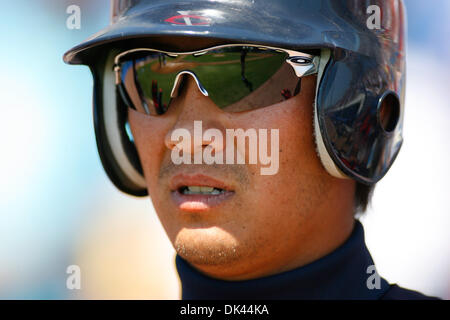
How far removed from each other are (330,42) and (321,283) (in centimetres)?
68

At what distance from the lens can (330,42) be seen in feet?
4.71

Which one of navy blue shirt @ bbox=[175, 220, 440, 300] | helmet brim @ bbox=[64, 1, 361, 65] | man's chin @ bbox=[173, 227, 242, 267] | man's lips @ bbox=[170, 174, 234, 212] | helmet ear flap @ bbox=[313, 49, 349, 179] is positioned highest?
helmet brim @ bbox=[64, 1, 361, 65]

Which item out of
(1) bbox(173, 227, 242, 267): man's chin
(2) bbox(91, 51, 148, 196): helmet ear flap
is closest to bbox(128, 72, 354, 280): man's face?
(1) bbox(173, 227, 242, 267): man's chin

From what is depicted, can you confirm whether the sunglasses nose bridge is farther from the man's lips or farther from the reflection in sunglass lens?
the man's lips

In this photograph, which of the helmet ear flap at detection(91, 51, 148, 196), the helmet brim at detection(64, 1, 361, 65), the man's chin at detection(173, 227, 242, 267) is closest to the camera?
the helmet brim at detection(64, 1, 361, 65)

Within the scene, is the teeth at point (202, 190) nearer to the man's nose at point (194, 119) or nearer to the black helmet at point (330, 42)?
the man's nose at point (194, 119)

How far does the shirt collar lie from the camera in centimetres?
156

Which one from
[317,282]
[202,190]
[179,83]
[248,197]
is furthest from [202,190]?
[317,282]

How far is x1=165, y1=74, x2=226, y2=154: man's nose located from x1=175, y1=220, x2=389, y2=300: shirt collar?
1.34ft

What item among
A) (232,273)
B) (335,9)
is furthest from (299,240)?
(335,9)

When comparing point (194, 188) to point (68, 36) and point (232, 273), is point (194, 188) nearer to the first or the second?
point (232, 273)

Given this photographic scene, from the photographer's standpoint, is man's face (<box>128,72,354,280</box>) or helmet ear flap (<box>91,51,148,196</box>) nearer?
man's face (<box>128,72,354,280</box>)

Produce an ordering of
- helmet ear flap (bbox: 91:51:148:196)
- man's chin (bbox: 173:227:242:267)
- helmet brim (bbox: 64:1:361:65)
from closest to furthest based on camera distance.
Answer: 1. helmet brim (bbox: 64:1:361:65)
2. man's chin (bbox: 173:227:242:267)
3. helmet ear flap (bbox: 91:51:148:196)

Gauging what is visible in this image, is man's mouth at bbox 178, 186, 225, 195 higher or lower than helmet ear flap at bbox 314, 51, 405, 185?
lower
